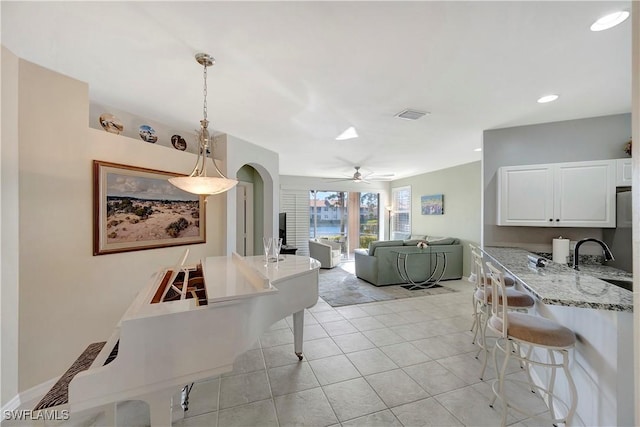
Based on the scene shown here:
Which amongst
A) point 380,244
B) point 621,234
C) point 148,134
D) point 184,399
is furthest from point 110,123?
point 621,234

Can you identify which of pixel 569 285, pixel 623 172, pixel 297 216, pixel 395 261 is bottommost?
pixel 395 261

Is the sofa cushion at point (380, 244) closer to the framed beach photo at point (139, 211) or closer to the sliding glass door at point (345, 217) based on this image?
the sliding glass door at point (345, 217)

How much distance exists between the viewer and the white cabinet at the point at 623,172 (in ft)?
9.07

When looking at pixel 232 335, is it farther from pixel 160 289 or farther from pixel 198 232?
pixel 198 232

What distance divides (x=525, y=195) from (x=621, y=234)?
98 cm

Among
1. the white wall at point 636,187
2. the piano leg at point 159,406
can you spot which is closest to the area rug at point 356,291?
the piano leg at point 159,406

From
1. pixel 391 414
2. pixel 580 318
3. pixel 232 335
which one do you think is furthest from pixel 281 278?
pixel 580 318

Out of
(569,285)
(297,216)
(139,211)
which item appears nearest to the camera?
(569,285)

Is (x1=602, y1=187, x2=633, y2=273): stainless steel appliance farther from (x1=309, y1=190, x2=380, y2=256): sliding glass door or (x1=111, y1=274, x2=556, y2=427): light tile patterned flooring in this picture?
(x1=309, y1=190, x2=380, y2=256): sliding glass door

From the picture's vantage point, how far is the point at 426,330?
3322 mm

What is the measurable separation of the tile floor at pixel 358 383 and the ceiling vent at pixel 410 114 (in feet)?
8.38

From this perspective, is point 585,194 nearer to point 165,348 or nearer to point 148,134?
point 165,348

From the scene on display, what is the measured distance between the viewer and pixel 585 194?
296cm

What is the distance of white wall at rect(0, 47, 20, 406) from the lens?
1.84 m
